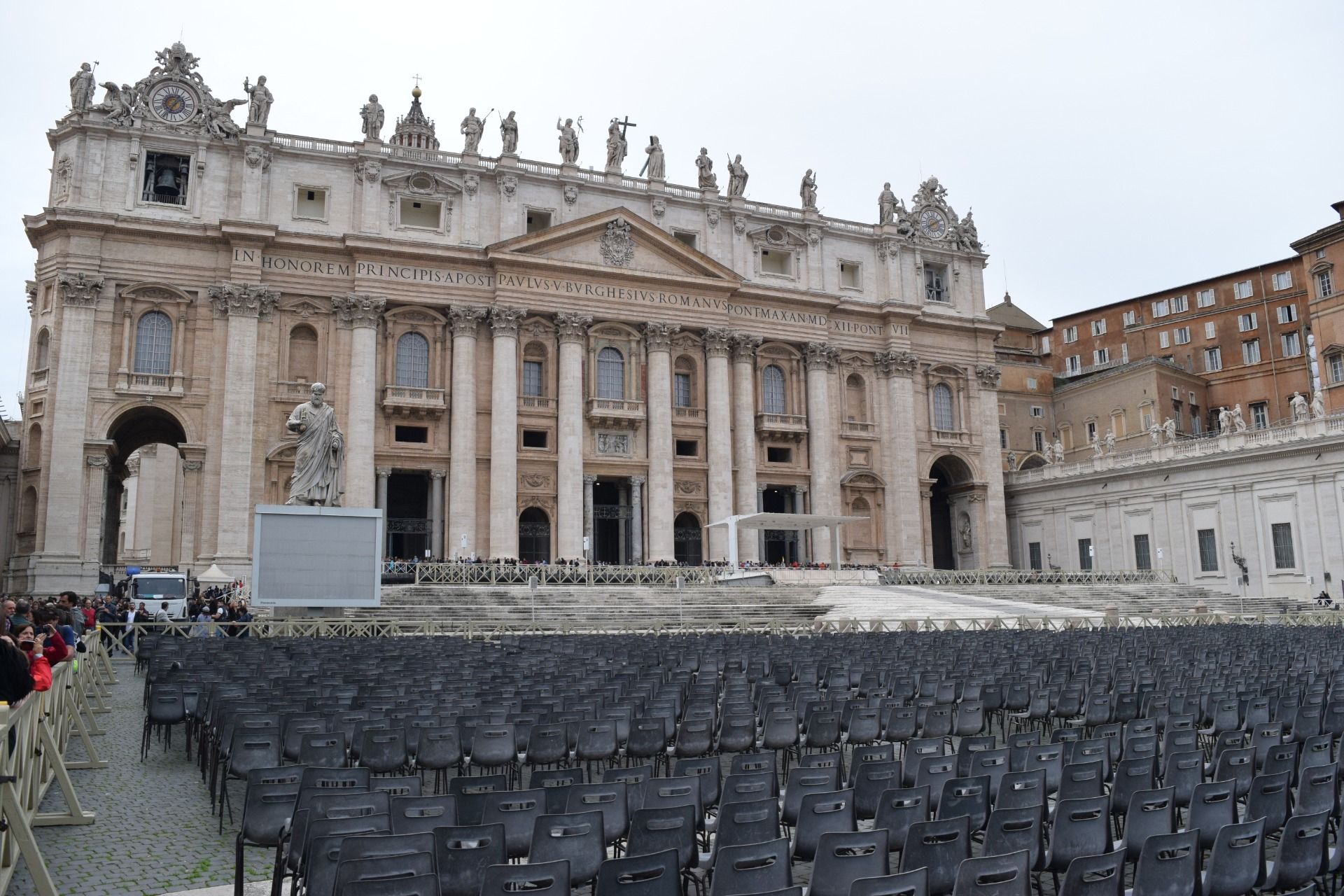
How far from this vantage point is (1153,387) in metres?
62.8

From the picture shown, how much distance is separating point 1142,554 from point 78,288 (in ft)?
169

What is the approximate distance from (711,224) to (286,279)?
2175 centimetres

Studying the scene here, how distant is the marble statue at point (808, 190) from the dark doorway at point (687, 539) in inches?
753

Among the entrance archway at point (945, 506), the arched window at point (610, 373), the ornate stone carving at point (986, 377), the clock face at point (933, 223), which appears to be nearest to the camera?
the arched window at point (610, 373)

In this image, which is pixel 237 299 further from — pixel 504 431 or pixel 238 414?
pixel 504 431

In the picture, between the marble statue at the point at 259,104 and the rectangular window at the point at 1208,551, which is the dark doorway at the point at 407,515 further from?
the rectangular window at the point at 1208,551

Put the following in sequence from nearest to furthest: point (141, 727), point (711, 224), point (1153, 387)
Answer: point (141, 727) → point (711, 224) → point (1153, 387)

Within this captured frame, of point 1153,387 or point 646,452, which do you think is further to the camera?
point 1153,387

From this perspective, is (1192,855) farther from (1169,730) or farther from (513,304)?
(513,304)

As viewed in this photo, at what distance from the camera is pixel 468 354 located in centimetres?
4725

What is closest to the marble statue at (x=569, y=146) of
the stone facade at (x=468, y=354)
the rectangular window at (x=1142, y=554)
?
the stone facade at (x=468, y=354)

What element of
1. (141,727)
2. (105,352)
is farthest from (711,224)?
(141,727)

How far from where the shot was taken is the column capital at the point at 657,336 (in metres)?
50.6

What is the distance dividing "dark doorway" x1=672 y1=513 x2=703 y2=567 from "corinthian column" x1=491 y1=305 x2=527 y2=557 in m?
9.09
